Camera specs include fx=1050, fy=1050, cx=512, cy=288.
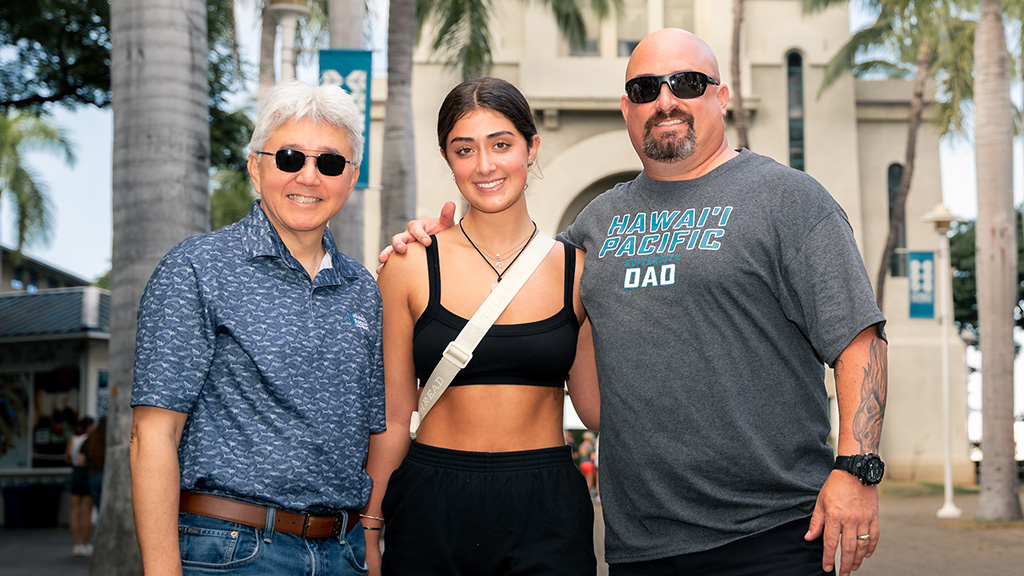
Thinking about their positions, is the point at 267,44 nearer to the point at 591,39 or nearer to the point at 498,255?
the point at 591,39

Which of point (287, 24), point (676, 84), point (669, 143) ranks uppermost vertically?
point (287, 24)

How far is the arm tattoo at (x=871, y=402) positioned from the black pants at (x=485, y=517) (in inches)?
39.0

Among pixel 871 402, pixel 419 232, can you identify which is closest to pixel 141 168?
pixel 419 232

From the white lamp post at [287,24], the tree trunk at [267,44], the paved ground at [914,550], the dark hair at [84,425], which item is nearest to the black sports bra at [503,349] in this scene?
the white lamp post at [287,24]

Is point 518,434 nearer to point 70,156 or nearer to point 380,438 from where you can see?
point 380,438

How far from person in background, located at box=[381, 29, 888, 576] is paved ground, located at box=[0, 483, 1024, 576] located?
926 cm

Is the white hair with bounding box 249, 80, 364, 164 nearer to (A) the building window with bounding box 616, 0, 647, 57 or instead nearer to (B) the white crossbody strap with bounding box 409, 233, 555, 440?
(B) the white crossbody strap with bounding box 409, 233, 555, 440

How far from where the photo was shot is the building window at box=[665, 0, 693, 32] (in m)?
31.5

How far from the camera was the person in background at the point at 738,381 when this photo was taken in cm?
333

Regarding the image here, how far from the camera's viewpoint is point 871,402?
331cm

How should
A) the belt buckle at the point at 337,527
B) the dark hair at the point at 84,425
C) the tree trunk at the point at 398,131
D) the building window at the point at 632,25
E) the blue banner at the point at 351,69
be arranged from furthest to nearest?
the building window at the point at 632,25
the dark hair at the point at 84,425
the tree trunk at the point at 398,131
the blue banner at the point at 351,69
the belt buckle at the point at 337,527

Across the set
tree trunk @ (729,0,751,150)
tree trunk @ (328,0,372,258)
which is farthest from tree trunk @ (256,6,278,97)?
tree trunk @ (729,0,751,150)

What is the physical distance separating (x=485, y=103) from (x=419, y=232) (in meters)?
0.55

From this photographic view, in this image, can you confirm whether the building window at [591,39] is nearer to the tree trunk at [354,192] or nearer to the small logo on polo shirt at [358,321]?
the tree trunk at [354,192]
